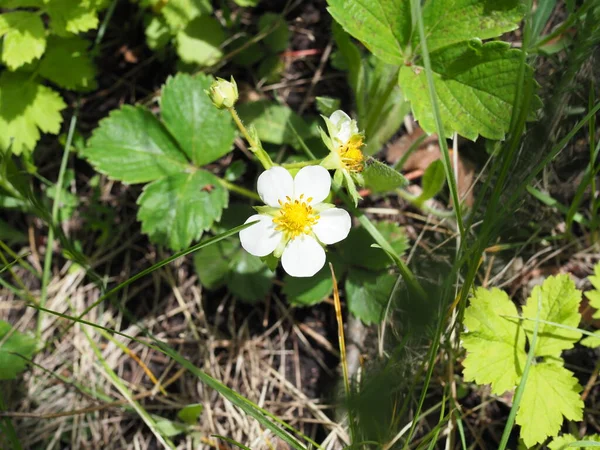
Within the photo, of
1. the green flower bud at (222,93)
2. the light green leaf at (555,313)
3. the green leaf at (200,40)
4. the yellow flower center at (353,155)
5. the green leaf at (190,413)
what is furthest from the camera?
the green leaf at (200,40)

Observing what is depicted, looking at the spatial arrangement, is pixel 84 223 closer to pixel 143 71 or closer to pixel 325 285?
pixel 143 71

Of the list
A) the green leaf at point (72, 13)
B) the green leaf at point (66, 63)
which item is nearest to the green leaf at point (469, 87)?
the green leaf at point (72, 13)

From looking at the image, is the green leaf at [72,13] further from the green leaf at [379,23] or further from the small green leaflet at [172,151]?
the green leaf at [379,23]

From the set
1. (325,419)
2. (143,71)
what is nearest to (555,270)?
(325,419)

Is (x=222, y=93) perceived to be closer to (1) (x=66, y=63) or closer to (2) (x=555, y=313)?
(1) (x=66, y=63)

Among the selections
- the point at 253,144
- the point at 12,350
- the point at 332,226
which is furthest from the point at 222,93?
the point at 12,350

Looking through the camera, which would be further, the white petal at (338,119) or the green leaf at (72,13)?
the green leaf at (72,13)
